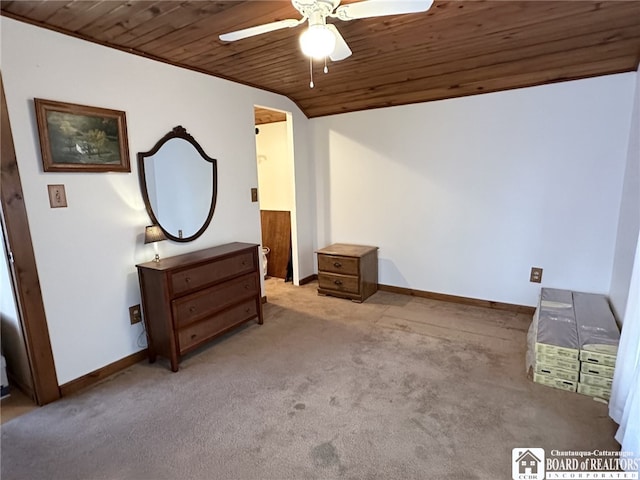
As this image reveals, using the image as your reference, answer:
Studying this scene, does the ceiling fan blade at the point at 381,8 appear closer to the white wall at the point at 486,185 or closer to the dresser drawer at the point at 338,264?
the white wall at the point at 486,185

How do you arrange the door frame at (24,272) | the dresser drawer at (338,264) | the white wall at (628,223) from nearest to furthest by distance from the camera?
the door frame at (24,272) < the white wall at (628,223) < the dresser drawer at (338,264)

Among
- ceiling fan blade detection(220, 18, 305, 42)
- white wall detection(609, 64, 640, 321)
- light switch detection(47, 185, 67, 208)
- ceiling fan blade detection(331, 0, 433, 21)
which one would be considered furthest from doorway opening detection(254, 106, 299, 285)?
white wall detection(609, 64, 640, 321)

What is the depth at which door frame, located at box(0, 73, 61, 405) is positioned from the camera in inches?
75.2

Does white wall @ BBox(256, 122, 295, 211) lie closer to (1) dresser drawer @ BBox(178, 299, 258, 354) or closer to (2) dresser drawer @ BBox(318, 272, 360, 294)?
(2) dresser drawer @ BBox(318, 272, 360, 294)

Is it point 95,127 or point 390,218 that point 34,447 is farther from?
point 390,218

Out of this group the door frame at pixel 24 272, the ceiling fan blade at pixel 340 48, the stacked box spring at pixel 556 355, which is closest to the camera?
the ceiling fan blade at pixel 340 48

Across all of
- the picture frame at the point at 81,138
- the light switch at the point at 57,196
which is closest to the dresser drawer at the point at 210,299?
the light switch at the point at 57,196

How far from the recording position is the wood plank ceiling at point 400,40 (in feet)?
6.11

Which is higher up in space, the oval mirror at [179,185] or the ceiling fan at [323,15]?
the ceiling fan at [323,15]

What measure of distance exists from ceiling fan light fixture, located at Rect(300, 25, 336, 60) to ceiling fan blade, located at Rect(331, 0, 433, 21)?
4.4 inches

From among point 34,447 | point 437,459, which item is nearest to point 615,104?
point 437,459

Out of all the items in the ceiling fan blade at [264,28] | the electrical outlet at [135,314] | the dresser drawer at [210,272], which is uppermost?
the ceiling fan blade at [264,28]

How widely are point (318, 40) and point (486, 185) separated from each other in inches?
94.2

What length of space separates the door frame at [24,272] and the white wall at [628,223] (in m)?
3.73
